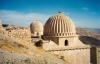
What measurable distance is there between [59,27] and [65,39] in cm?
189

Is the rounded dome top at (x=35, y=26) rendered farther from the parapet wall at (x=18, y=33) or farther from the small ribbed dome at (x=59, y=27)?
the parapet wall at (x=18, y=33)

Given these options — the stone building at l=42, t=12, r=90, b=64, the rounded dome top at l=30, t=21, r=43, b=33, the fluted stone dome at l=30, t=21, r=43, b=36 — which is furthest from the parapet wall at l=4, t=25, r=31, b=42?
the rounded dome top at l=30, t=21, r=43, b=33

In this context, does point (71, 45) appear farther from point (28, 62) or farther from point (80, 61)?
point (28, 62)

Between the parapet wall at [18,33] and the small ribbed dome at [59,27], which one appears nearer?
the parapet wall at [18,33]

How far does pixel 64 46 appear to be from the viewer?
20.9 m

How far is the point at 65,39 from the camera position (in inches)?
846

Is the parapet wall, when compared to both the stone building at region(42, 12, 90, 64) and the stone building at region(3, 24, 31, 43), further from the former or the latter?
the stone building at region(42, 12, 90, 64)

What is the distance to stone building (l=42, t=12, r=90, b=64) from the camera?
21.0m

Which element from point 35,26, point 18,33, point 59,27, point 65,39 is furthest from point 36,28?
point 18,33

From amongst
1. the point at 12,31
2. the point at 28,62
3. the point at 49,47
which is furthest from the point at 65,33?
the point at 28,62

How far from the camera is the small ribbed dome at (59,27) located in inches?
850

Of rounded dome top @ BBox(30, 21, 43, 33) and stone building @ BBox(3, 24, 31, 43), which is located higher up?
rounded dome top @ BBox(30, 21, 43, 33)

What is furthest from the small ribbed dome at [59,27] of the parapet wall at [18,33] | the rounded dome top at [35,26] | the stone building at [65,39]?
the parapet wall at [18,33]

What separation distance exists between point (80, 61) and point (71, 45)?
106 inches
